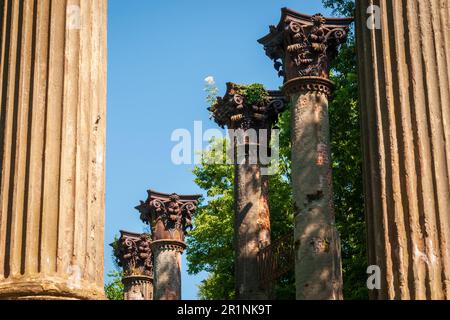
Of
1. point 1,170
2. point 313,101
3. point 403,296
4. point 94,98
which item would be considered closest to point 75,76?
point 94,98

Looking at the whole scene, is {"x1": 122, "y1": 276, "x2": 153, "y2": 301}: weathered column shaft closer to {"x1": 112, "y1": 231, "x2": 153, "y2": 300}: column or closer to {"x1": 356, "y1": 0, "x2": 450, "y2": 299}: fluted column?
{"x1": 112, "y1": 231, "x2": 153, "y2": 300}: column

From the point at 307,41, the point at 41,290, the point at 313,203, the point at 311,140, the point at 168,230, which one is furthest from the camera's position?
the point at 168,230

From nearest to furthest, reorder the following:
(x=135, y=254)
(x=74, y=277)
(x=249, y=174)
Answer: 1. (x=74, y=277)
2. (x=249, y=174)
3. (x=135, y=254)

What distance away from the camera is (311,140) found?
18.7 metres

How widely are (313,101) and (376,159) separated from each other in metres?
10.3

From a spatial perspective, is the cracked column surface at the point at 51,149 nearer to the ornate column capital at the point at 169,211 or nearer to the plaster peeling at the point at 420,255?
the plaster peeling at the point at 420,255

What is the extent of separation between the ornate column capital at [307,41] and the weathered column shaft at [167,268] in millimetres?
9737

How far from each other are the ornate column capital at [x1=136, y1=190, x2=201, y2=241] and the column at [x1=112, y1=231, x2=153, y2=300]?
3.49 m

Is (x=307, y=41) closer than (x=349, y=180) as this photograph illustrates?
Yes

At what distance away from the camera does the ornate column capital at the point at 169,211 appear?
28766mm

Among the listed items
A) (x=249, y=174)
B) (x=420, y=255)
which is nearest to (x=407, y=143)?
(x=420, y=255)

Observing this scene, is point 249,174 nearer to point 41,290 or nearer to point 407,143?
point 407,143

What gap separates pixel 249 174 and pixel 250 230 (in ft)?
4.68
